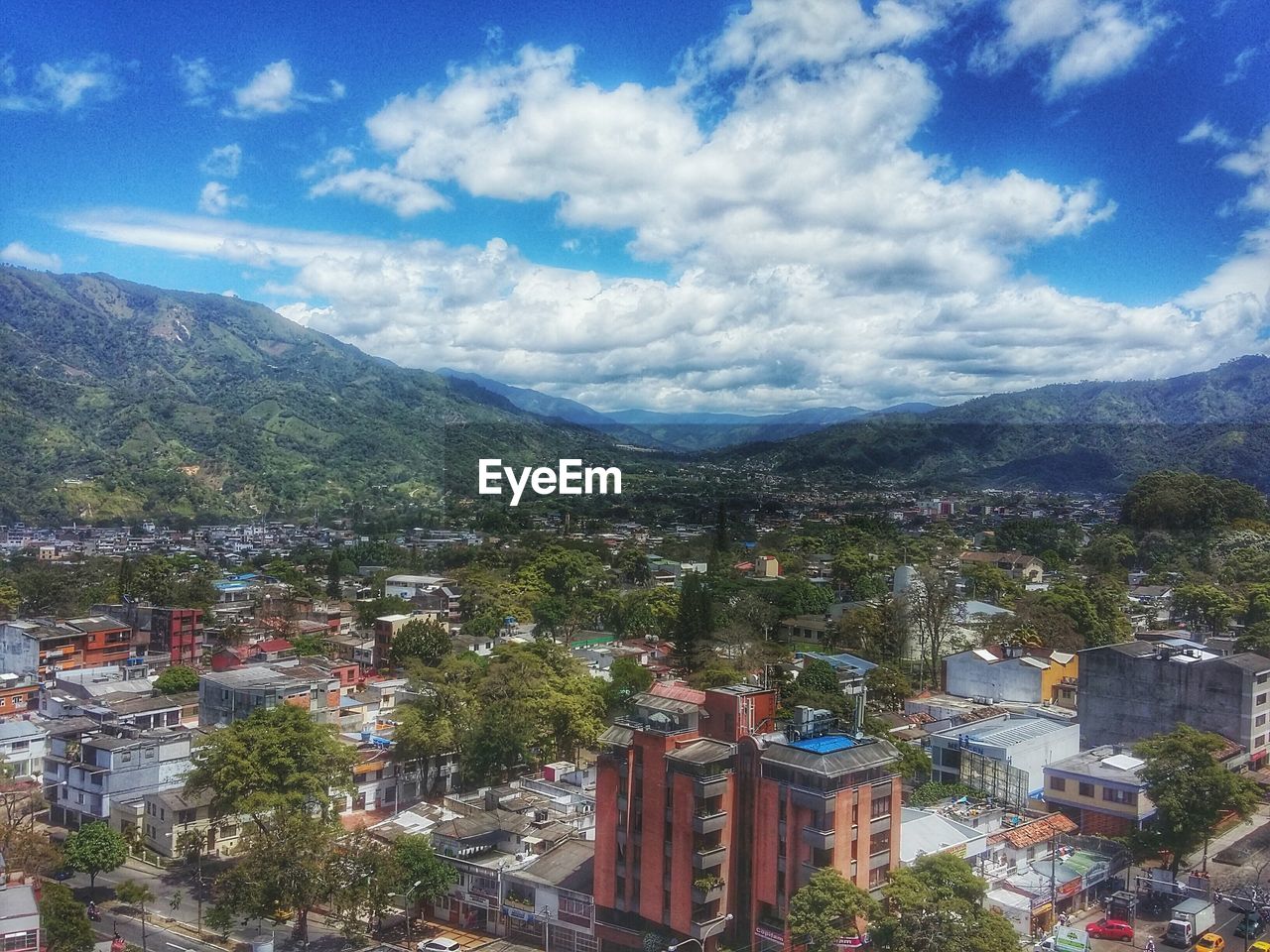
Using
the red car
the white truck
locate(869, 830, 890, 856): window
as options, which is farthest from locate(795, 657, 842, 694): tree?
locate(869, 830, 890, 856): window

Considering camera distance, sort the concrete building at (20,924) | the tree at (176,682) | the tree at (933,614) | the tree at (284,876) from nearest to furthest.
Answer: the concrete building at (20,924) < the tree at (284,876) < the tree at (176,682) < the tree at (933,614)

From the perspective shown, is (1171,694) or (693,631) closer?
(1171,694)

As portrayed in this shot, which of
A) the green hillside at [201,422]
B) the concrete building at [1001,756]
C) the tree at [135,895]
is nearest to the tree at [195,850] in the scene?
Answer: the tree at [135,895]

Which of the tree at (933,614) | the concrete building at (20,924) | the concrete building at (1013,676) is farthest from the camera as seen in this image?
the tree at (933,614)

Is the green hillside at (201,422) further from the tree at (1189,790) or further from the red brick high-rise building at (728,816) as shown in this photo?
the tree at (1189,790)

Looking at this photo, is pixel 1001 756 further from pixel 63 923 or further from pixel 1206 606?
pixel 1206 606

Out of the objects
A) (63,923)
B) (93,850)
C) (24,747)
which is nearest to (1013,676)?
(93,850)

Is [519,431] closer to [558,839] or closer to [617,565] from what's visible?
[617,565]
